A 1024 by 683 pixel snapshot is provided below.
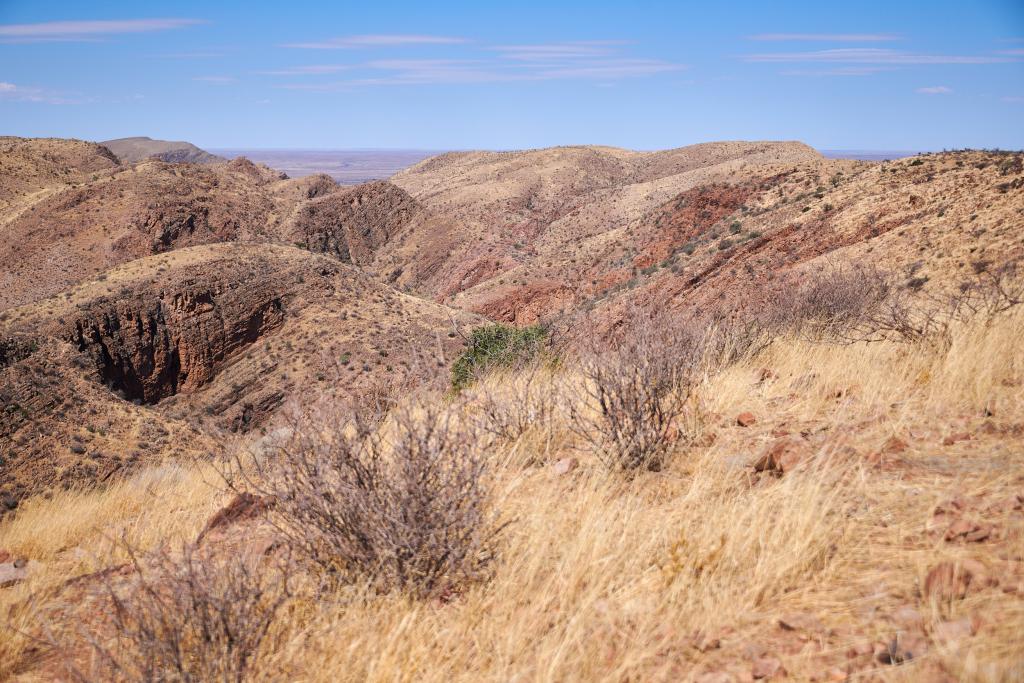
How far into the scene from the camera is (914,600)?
2.30 meters

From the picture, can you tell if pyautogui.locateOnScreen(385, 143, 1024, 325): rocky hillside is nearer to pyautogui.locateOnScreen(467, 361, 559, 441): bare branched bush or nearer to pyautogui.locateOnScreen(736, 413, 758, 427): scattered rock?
pyautogui.locateOnScreen(467, 361, 559, 441): bare branched bush

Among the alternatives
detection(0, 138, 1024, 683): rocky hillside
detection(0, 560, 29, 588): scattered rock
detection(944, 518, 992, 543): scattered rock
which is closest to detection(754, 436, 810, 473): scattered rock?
detection(0, 138, 1024, 683): rocky hillside

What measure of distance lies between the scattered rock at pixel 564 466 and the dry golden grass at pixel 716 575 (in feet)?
0.25

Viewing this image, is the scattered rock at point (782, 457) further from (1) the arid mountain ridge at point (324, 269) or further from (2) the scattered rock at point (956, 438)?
(1) the arid mountain ridge at point (324, 269)

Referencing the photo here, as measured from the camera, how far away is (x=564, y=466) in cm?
411

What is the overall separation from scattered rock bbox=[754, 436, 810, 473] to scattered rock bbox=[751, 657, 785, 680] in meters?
1.52

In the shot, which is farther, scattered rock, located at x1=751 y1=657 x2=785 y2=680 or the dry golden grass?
the dry golden grass

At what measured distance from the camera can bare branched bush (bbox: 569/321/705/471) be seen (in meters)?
3.98

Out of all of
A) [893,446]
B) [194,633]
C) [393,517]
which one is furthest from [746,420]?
[194,633]

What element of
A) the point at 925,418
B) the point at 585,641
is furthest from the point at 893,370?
the point at 585,641

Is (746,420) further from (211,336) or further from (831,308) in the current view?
(211,336)

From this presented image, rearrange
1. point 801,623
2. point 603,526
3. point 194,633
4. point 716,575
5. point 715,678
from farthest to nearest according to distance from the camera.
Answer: point 603,526
point 716,575
point 194,633
point 801,623
point 715,678

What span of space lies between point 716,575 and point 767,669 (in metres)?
0.53

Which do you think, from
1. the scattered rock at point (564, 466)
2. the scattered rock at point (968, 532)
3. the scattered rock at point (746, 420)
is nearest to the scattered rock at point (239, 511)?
the scattered rock at point (564, 466)
